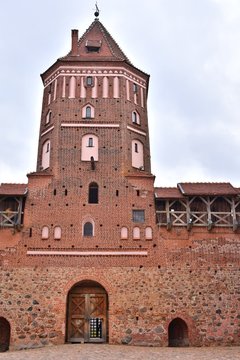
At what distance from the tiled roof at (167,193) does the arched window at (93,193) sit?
3579mm

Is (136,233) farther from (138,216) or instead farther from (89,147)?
(89,147)

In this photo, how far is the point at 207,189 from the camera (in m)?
26.8

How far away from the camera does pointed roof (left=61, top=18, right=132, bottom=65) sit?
30.2 m

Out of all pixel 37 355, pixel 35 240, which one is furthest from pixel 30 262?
pixel 37 355

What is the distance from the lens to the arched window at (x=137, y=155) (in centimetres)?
2796

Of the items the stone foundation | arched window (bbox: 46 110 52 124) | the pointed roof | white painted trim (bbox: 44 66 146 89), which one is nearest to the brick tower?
the stone foundation

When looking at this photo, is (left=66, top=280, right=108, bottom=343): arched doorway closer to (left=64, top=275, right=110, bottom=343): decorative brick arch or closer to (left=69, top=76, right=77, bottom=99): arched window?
(left=64, top=275, right=110, bottom=343): decorative brick arch

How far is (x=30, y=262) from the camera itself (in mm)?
24438

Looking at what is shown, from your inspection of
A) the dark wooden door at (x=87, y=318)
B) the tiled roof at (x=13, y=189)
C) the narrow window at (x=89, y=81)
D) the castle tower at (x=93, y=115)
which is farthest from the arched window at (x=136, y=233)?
the narrow window at (x=89, y=81)

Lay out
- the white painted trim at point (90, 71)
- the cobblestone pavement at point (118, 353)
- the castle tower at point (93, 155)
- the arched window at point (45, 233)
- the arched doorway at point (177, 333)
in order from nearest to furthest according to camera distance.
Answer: the cobblestone pavement at point (118, 353)
the arched doorway at point (177, 333)
the arched window at point (45, 233)
the castle tower at point (93, 155)
the white painted trim at point (90, 71)

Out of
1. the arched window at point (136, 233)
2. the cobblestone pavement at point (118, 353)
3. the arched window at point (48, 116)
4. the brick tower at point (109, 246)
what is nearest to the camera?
the cobblestone pavement at point (118, 353)

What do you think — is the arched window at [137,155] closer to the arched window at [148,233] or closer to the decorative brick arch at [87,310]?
the arched window at [148,233]

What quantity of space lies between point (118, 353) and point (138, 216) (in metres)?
7.97

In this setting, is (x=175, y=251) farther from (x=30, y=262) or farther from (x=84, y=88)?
(x=84, y=88)
